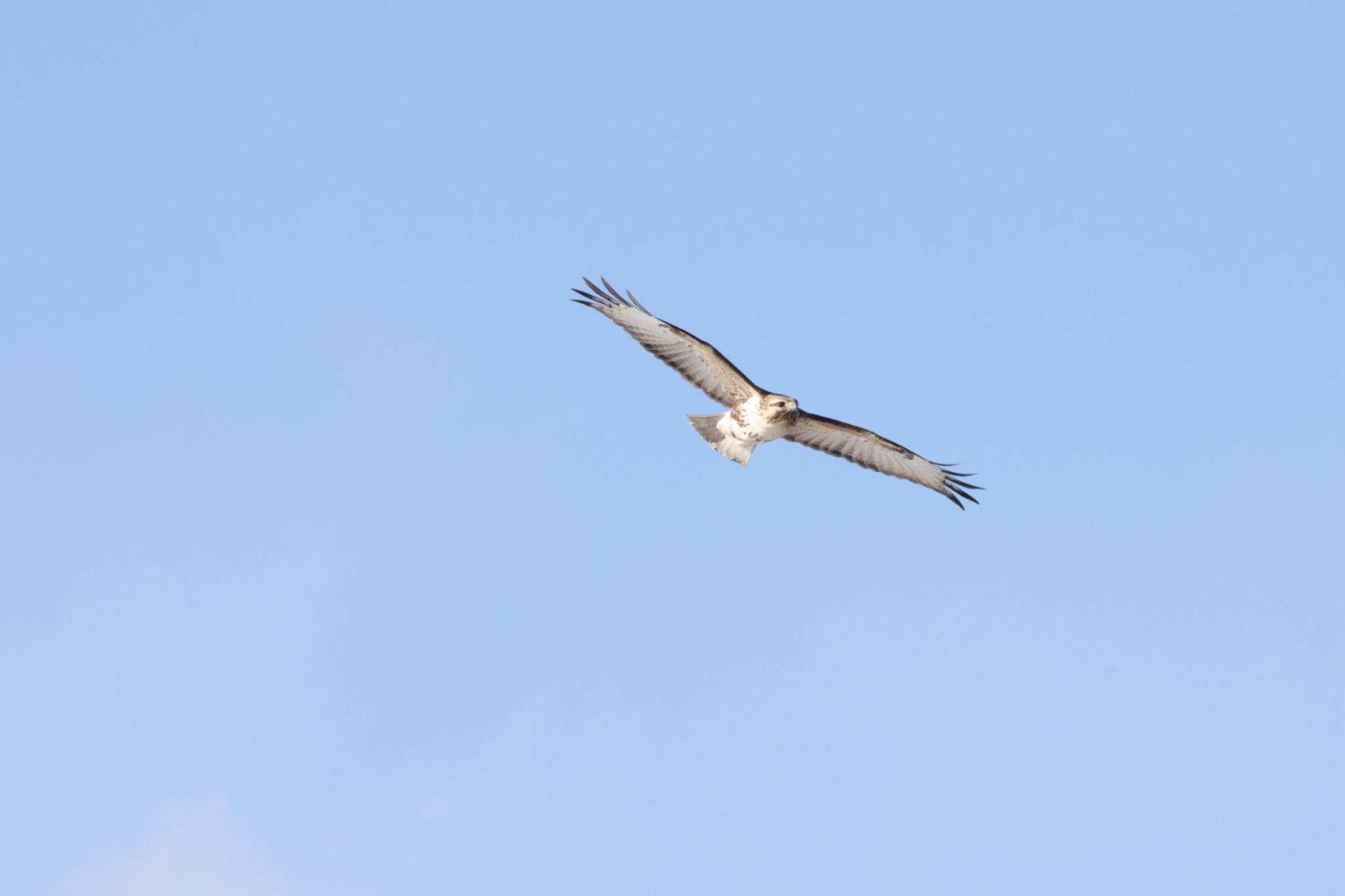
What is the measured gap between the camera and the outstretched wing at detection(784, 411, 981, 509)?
25.8 meters

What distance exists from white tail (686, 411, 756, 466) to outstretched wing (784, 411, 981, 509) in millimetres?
1094

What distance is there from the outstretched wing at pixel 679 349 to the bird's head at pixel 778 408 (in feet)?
0.93

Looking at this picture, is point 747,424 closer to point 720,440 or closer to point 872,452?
point 720,440

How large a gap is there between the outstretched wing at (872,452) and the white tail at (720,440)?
1094mm

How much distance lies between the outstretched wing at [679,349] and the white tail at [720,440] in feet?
1.17

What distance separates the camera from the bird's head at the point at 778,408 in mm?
24359

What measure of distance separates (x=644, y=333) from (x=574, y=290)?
1.38 meters

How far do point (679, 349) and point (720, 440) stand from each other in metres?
1.56

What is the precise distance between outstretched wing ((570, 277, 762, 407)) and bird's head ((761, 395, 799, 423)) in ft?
0.93

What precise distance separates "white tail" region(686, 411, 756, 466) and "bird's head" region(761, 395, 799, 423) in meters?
0.61

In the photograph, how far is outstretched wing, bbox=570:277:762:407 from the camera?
80.6 feet

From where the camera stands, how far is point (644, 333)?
82.2ft

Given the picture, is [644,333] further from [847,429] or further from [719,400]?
[847,429]

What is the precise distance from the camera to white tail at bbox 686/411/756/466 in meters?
24.8
